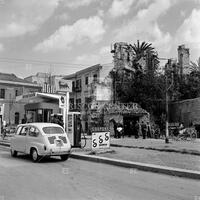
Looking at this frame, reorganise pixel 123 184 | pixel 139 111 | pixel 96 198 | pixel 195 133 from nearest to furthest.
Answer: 1. pixel 96 198
2. pixel 123 184
3. pixel 195 133
4. pixel 139 111

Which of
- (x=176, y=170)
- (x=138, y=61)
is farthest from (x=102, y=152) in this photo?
(x=138, y=61)

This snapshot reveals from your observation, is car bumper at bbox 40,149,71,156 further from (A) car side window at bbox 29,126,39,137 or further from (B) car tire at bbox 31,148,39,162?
(A) car side window at bbox 29,126,39,137

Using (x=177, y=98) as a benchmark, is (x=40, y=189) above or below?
below

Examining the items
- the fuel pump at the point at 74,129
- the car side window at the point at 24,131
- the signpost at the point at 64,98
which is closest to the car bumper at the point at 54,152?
the car side window at the point at 24,131

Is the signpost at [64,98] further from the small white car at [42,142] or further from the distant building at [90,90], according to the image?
the distant building at [90,90]

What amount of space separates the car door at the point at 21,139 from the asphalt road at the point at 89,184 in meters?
2.59

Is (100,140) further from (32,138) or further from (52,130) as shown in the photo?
(32,138)

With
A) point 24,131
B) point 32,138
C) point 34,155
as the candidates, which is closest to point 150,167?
point 34,155

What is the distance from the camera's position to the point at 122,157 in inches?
557

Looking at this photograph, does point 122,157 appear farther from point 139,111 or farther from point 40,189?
point 139,111

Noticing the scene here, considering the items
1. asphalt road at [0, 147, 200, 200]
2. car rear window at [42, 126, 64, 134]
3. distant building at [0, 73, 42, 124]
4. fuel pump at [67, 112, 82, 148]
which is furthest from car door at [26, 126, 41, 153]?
distant building at [0, 73, 42, 124]

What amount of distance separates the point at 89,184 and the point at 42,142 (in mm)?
5318

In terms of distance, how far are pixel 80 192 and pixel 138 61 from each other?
44116 mm

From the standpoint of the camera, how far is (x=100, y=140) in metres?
16.2
